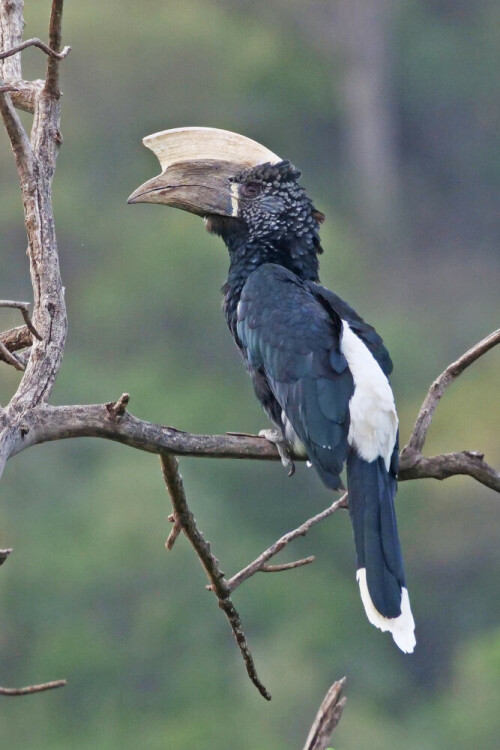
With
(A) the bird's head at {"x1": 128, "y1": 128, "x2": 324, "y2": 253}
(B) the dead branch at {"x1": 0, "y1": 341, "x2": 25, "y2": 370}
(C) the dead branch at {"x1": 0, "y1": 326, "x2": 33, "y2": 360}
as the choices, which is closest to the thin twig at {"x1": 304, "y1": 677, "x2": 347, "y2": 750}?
(B) the dead branch at {"x1": 0, "y1": 341, "x2": 25, "y2": 370}

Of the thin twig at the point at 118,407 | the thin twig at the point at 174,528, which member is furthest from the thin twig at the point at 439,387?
the thin twig at the point at 118,407

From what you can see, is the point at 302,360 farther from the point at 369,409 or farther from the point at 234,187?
the point at 234,187

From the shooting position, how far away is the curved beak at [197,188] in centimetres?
351

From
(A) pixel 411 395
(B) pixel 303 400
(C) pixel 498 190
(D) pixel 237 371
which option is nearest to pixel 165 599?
(D) pixel 237 371

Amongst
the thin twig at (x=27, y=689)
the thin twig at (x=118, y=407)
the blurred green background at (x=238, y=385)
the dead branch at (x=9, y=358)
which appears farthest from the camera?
the blurred green background at (x=238, y=385)

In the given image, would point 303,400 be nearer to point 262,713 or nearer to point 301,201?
point 301,201

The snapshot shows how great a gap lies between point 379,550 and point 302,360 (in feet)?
1.36

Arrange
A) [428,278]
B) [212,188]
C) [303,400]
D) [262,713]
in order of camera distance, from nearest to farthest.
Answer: [303,400], [212,188], [262,713], [428,278]

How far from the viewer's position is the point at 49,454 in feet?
43.9

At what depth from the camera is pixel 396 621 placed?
9.34 feet

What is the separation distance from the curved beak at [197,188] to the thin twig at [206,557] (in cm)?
95

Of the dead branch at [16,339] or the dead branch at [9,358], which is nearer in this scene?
the dead branch at [9,358]

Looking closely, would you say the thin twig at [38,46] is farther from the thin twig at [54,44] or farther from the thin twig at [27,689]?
the thin twig at [27,689]

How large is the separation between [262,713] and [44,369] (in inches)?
383
